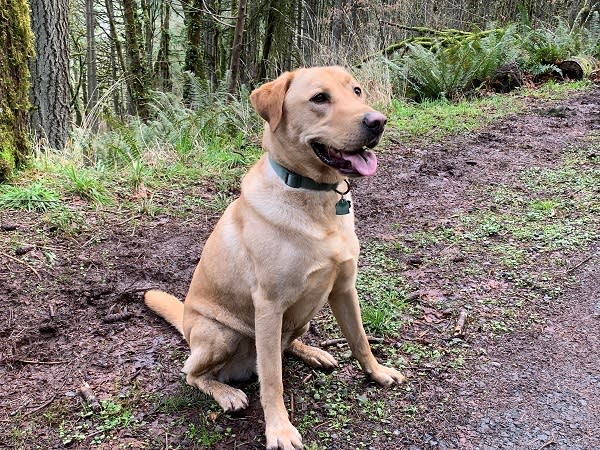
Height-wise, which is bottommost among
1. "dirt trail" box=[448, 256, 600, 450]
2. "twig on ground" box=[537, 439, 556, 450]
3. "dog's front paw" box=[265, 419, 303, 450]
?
"dog's front paw" box=[265, 419, 303, 450]

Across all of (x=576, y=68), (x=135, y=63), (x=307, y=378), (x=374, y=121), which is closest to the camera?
(x=374, y=121)

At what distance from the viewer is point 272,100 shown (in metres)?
2.41

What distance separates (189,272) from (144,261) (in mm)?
373

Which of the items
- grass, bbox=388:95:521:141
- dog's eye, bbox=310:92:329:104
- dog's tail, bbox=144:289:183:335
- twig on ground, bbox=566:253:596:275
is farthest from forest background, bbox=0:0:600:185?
twig on ground, bbox=566:253:596:275

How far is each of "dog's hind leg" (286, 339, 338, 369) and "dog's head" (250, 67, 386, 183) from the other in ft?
Answer: 3.39

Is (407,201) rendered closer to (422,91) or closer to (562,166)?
(562,166)

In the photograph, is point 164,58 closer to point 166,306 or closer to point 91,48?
point 91,48

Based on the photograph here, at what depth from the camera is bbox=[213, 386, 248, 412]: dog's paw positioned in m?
2.53

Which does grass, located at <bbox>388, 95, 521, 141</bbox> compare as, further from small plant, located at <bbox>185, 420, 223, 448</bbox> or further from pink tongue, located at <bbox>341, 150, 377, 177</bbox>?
small plant, located at <bbox>185, 420, 223, 448</bbox>

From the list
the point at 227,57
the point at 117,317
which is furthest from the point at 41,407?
the point at 227,57

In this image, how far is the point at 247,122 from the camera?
23.8 ft

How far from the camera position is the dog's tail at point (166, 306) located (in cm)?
322

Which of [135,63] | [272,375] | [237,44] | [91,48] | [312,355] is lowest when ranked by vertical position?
[91,48]

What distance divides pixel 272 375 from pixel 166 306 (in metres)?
1.18
